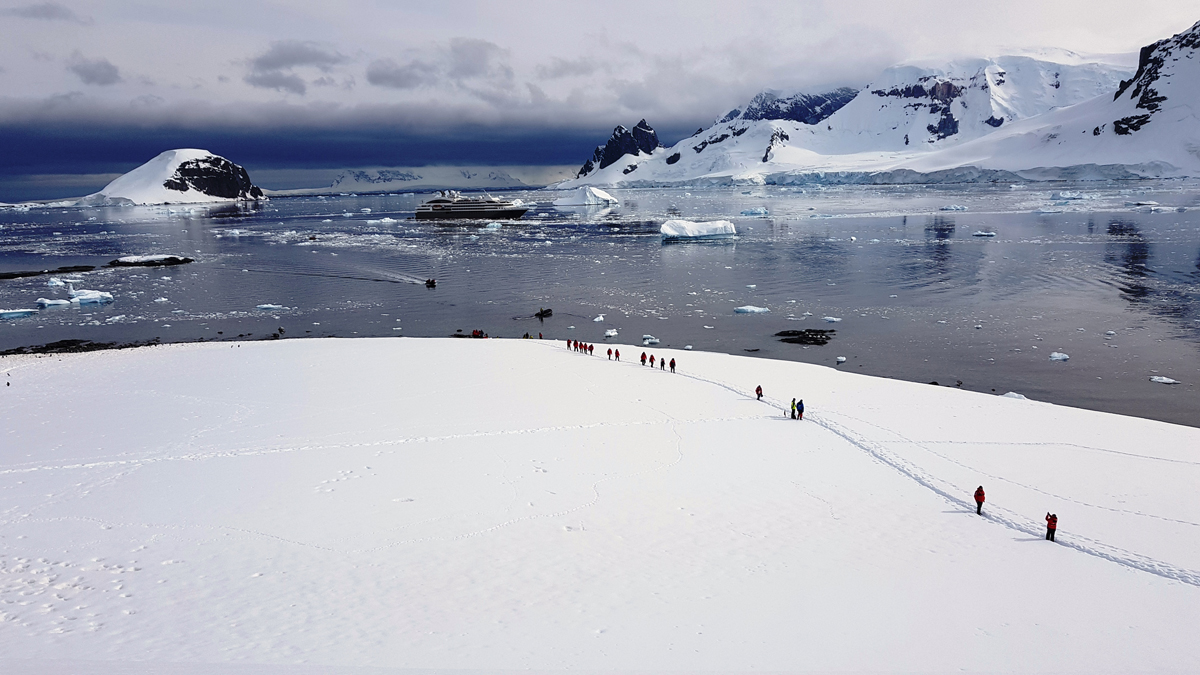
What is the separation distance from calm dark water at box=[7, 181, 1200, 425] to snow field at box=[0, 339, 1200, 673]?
7.56m

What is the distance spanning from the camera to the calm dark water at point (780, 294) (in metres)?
29.4

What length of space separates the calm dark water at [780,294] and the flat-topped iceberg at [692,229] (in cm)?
329

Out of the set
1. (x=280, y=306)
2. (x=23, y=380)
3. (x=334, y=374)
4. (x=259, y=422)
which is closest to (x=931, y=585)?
(x=259, y=422)

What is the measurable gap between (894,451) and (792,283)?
31447 millimetres

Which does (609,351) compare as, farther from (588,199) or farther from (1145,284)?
(588,199)

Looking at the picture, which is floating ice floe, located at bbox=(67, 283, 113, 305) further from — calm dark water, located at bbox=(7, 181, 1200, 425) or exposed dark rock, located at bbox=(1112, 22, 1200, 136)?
exposed dark rock, located at bbox=(1112, 22, 1200, 136)

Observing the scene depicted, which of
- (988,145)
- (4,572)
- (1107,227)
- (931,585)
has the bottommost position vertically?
(931,585)

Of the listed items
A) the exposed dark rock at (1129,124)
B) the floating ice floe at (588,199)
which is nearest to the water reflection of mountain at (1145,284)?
Result: the floating ice floe at (588,199)

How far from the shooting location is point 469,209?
130 metres

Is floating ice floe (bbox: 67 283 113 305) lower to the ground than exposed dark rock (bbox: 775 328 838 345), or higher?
higher

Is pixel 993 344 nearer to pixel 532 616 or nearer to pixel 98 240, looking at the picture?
pixel 532 616

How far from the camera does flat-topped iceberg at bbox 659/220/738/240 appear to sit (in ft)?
248

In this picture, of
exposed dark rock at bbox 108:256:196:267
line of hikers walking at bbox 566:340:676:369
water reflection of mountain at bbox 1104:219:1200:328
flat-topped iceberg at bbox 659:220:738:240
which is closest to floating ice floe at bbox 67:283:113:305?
exposed dark rock at bbox 108:256:196:267

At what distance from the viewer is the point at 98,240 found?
95812mm
